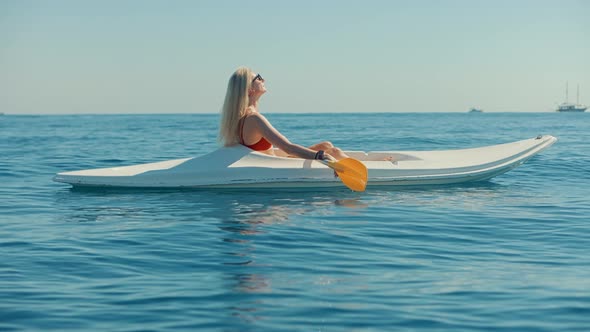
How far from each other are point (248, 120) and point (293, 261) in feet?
11.6

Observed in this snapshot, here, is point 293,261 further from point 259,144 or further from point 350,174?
point 259,144

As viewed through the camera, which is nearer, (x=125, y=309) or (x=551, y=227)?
(x=125, y=309)

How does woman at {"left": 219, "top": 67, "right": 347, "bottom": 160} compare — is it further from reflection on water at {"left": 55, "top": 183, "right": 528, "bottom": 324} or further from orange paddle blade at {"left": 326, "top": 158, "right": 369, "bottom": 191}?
reflection on water at {"left": 55, "top": 183, "right": 528, "bottom": 324}

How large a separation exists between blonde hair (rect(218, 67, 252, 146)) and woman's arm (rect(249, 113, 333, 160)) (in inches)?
7.6

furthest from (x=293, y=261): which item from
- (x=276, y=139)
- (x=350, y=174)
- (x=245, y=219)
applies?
(x=276, y=139)

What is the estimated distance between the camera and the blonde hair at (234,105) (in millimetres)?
8086

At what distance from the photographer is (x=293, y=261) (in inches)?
195

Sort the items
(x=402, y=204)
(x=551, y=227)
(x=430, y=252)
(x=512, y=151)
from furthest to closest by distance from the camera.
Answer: (x=512, y=151) < (x=402, y=204) < (x=551, y=227) < (x=430, y=252)

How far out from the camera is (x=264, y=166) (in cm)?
836

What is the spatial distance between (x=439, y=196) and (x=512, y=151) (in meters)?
2.19

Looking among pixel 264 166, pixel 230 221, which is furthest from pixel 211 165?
pixel 230 221

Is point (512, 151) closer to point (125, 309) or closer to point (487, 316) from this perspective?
point (487, 316)

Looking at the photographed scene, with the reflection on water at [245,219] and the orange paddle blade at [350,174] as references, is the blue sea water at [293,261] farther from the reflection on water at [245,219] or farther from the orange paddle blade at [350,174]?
the orange paddle blade at [350,174]

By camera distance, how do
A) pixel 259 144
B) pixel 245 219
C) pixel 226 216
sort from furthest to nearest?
pixel 259 144, pixel 226 216, pixel 245 219
